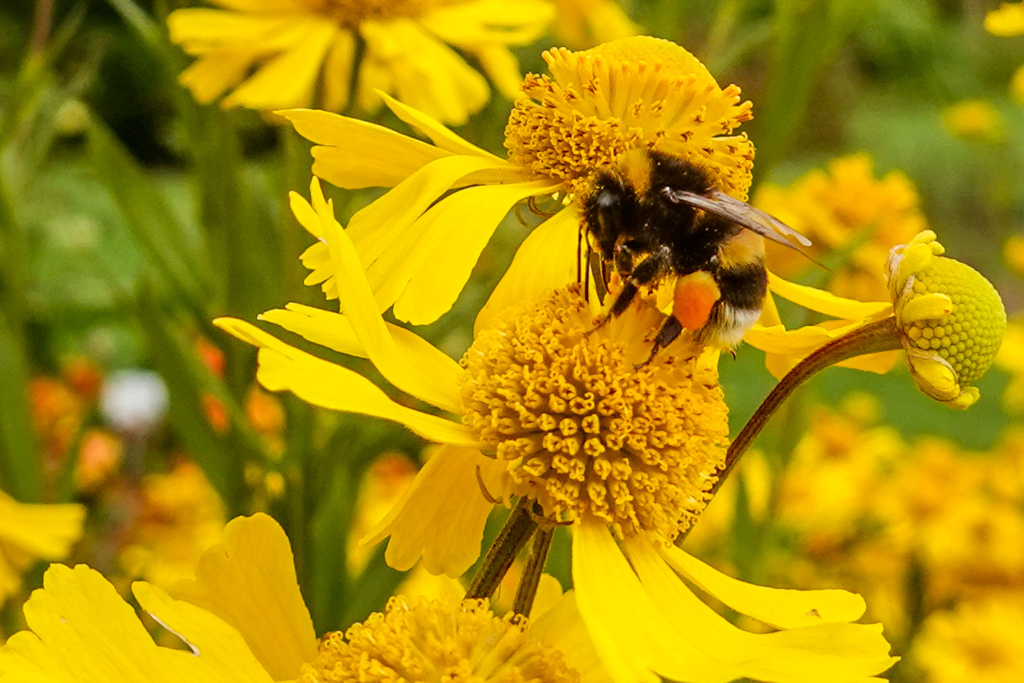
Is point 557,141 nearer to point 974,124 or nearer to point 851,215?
point 851,215

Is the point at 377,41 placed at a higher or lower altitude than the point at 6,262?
higher

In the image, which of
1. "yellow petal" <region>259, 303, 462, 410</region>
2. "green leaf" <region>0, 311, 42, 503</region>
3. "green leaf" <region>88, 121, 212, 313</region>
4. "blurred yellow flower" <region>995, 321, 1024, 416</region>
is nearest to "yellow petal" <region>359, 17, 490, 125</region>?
"green leaf" <region>88, 121, 212, 313</region>

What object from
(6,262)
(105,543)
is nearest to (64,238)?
(105,543)

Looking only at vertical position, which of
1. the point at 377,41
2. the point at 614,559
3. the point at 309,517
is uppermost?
the point at 377,41

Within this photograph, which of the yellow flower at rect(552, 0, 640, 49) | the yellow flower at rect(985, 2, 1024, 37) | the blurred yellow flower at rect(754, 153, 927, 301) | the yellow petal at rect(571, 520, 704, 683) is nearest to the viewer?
the yellow petal at rect(571, 520, 704, 683)

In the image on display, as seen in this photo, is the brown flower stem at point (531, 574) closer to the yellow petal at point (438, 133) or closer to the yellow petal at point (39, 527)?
the yellow petal at point (438, 133)

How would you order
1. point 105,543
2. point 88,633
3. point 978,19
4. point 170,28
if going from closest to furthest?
point 88,633, point 170,28, point 105,543, point 978,19

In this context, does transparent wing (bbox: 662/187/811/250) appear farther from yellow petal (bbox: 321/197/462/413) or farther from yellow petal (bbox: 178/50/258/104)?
yellow petal (bbox: 178/50/258/104)

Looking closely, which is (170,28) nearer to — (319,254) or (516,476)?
(319,254)
